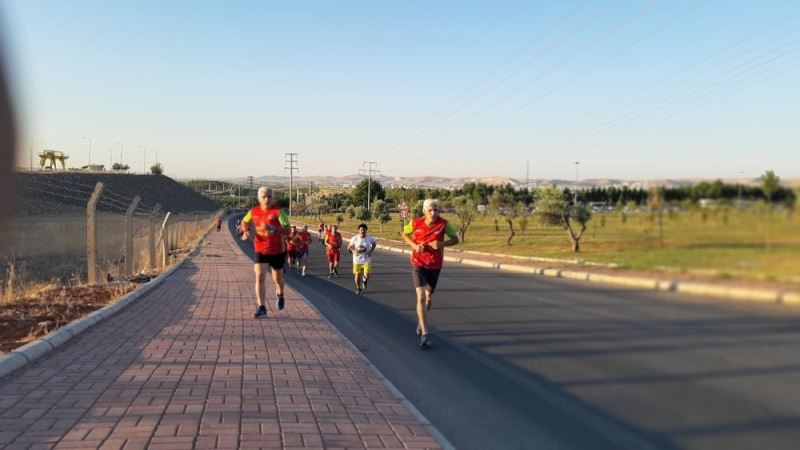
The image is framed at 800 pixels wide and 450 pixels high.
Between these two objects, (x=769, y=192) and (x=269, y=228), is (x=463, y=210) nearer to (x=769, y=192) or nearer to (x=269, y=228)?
(x=269, y=228)

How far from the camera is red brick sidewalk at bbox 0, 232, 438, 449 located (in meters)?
4.46

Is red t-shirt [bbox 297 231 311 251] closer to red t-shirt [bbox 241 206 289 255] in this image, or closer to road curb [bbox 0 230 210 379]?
road curb [bbox 0 230 210 379]

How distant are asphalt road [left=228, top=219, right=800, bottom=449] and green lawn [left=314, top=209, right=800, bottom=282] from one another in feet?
0.37

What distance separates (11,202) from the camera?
221cm

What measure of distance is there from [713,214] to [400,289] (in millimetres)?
14023

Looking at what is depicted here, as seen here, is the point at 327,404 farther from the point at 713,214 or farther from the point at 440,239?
the point at 713,214

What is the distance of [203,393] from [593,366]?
342 cm

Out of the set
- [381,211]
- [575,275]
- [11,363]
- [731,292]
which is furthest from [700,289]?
[381,211]

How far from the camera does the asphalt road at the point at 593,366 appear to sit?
1.94m

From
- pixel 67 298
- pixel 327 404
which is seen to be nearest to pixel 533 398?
pixel 327 404

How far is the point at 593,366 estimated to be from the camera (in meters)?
6.09

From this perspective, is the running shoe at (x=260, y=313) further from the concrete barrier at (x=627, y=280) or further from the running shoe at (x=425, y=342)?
the concrete barrier at (x=627, y=280)

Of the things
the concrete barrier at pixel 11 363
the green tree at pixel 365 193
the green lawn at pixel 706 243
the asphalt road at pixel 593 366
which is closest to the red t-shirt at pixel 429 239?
the asphalt road at pixel 593 366

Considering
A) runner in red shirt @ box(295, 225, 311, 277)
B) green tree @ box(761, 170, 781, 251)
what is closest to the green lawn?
green tree @ box(761, 170, 781, 251)
